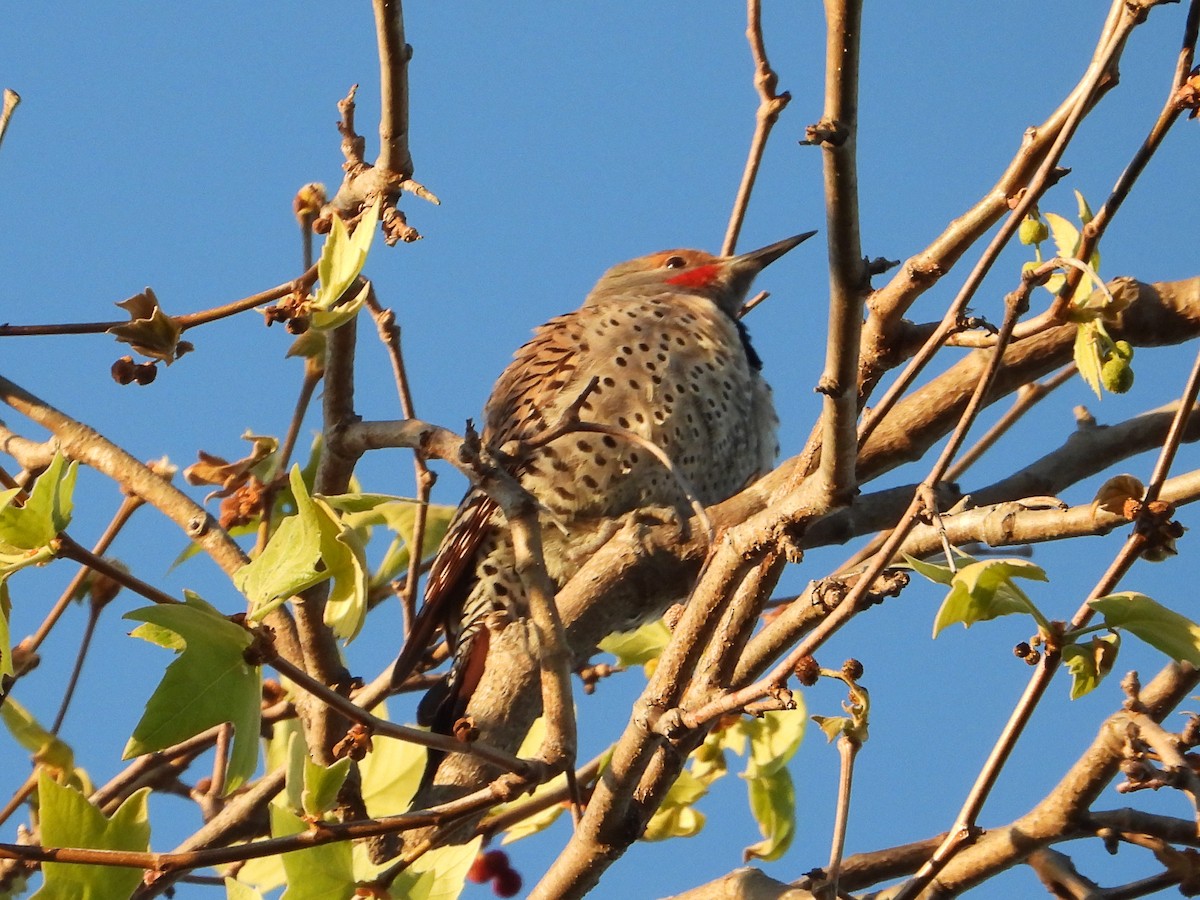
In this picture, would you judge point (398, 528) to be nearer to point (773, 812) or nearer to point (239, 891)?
point (773, 812)

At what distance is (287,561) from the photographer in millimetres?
2039

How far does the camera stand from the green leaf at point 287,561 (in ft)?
6.56

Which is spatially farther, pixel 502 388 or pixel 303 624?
pixel 502 388

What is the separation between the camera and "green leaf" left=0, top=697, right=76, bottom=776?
324 cm

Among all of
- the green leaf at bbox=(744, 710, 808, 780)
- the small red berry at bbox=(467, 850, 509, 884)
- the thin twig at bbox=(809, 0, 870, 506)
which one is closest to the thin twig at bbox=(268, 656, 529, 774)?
the thin twig at bbox=(809, 0, 870, 506)

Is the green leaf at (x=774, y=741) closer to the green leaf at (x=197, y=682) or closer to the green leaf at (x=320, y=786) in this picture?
the green leaf at (x=320, y=786)

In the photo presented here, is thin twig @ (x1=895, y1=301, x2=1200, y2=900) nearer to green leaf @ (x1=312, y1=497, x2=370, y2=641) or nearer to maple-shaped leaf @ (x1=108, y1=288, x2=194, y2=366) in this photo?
green leaf @ (x1=312, y1=497, x2=370, y2=641)

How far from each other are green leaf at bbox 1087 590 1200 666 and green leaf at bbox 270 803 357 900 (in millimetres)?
1141

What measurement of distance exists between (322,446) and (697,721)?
153 centimetres

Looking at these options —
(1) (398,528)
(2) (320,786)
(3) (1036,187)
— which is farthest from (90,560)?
(1) (398,528)

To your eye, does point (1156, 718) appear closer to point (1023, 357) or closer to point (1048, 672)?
point (1023, 357)

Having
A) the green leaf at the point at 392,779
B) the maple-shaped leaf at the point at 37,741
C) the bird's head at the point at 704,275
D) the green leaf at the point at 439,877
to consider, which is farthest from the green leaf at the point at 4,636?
the bird's head at the point at 704,275

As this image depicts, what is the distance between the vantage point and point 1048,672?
189 centimetres

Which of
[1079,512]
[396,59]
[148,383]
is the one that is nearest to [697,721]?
[1079,512]
